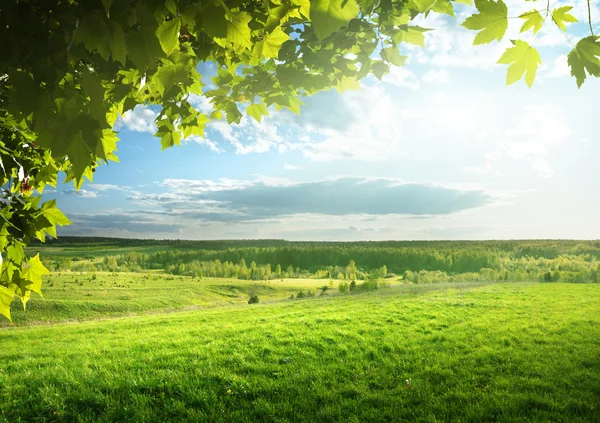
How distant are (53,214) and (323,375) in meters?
6.50

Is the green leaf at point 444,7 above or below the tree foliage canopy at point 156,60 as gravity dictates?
above

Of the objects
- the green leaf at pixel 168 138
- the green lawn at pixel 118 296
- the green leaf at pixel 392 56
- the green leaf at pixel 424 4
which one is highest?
the green leaf at pixel 392 56

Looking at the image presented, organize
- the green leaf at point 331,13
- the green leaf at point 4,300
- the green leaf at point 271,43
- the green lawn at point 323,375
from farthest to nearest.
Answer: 1. the green lawn at point 323,375
2. the green leaf at point 4,300
3. the green leaf at point 271,43
4. the green leaf at point 331,13

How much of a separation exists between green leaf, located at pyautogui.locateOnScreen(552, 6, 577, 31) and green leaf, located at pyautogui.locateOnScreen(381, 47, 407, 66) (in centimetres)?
176

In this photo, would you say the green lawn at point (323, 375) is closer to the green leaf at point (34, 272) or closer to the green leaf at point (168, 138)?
the green leaf at point (34, 272)

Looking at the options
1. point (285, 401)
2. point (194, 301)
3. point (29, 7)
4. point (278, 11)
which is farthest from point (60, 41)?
point (194, 301)

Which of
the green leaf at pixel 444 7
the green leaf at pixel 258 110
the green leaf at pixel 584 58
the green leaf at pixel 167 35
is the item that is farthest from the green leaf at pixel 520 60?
the green leaf at pixel 258 110

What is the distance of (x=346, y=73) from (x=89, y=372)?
29.5 feet

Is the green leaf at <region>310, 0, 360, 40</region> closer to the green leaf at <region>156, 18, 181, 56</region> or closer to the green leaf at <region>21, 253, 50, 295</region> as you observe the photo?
the green leaf at <region>156, 18, 181, 56</region>

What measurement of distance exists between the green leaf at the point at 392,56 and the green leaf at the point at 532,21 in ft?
5.82

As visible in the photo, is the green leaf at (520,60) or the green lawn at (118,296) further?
the green lawn at (118,296)

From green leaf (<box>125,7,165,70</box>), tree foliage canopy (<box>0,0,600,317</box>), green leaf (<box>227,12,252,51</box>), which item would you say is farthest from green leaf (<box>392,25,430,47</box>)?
green leaf (<box>125,7,165,70</box>)

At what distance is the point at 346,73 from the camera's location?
365cm

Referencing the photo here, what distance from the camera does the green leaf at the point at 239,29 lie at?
144cm
